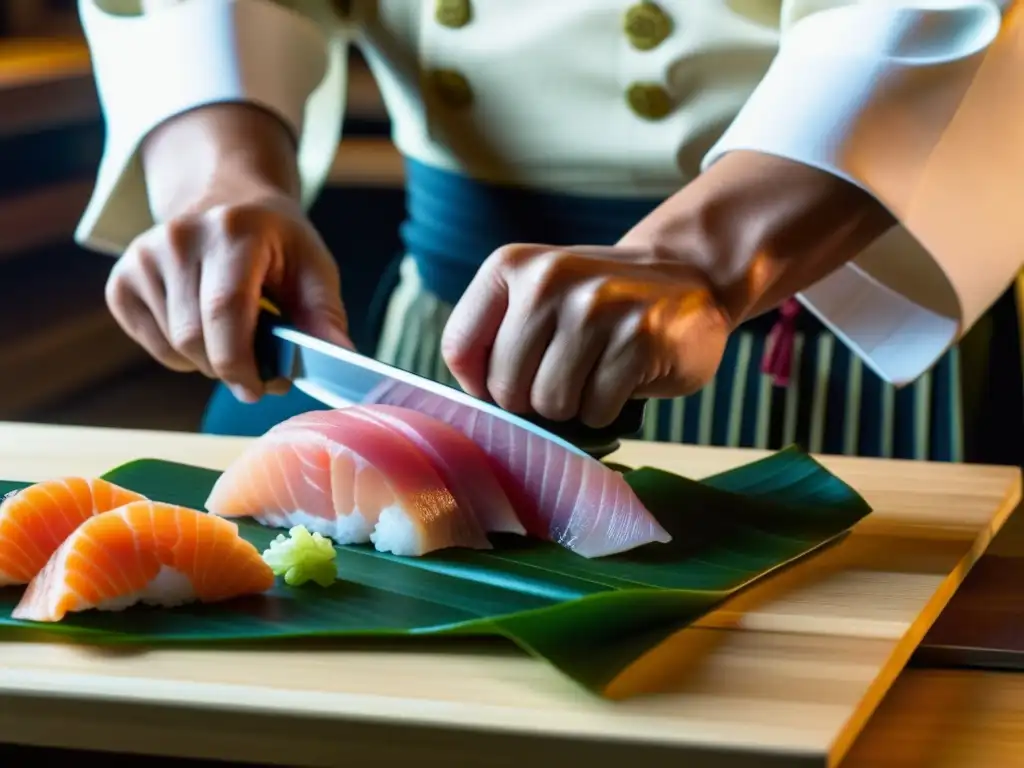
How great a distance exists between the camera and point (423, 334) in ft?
5.56

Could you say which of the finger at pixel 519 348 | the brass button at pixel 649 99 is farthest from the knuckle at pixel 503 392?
the brass button at pixel 649 99

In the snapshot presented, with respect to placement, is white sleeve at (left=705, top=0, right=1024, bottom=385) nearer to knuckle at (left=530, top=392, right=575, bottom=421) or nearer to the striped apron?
the striped apron

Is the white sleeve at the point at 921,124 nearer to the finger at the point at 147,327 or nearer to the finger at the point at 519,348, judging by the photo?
the finger at the point at 519,348

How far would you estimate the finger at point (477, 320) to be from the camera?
1050 mm

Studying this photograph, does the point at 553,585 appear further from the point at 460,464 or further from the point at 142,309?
the point at 142,309

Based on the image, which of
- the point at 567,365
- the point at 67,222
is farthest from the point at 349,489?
the point at 67,222

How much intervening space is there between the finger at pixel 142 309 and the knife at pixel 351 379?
9cm

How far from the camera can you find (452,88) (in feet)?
5.06

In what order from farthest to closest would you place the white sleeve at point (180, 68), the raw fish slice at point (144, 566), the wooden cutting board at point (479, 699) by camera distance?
the white sleeve at point (180, 68)
the raw fish slice at point (144, 566)
the wooden cutting board at point (479, 699)

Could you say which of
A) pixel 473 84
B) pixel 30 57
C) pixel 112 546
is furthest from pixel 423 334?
pixel 30 57

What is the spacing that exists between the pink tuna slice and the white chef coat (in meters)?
0.35

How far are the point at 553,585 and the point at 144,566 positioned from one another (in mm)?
270

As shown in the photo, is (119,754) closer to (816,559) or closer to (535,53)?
(816,559)

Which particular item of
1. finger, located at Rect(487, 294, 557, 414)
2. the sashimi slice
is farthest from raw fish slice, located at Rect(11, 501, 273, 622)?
finger, located at Rect(487, 294, 557, 414)
